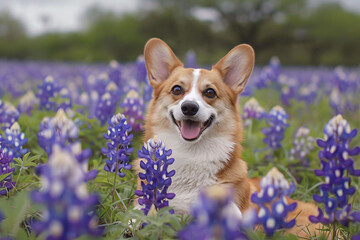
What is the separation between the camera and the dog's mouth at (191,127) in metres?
2.69

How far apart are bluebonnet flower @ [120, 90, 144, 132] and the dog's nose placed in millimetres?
1137

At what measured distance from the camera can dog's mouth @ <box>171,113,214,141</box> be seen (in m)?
2.69

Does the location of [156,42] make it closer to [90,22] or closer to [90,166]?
[90,166]

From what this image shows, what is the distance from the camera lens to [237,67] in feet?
10.5

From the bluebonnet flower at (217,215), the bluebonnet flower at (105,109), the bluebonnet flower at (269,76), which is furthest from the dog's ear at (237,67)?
the bluebonnet flower at (269,76)

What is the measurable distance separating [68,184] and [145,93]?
374 cm

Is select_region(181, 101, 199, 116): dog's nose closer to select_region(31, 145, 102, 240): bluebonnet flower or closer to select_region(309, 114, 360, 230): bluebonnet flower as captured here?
select_region(309, 114, 360, 230): bluebonnet flower

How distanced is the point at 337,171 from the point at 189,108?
1.15 metres

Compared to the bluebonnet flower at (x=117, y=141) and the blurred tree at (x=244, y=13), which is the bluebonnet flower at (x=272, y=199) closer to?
the bluebonnet flower at (x=117, y=141)

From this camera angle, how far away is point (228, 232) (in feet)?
3.52

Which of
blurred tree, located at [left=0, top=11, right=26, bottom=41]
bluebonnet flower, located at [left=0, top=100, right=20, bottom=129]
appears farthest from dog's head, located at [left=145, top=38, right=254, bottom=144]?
blurred tree, located at [left=0, top=11, right=26, bottom=41]

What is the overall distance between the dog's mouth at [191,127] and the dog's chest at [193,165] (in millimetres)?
85

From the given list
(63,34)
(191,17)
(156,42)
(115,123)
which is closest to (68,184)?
(115,123)

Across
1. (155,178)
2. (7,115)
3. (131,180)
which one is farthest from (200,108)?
(7,115)
